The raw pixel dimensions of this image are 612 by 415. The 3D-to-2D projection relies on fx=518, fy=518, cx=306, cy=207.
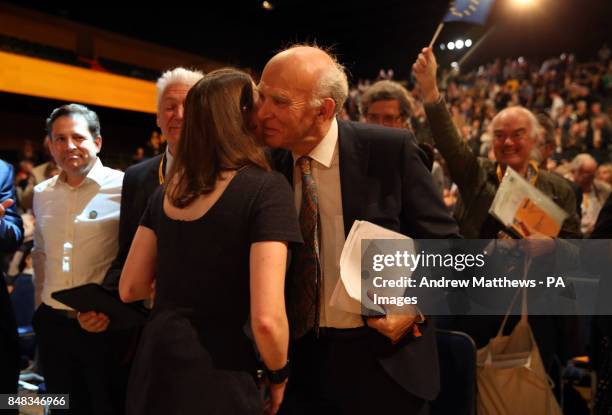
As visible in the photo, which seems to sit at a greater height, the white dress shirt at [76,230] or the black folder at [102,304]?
the white dress shirt at [76,230]

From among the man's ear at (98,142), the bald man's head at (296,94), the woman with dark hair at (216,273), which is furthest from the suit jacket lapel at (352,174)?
the man's ear at (98,142)

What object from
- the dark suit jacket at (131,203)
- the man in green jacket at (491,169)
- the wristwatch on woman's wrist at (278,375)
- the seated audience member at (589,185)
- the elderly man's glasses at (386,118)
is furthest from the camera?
the seated audience member at (589,185)

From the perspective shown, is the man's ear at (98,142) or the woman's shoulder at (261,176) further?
the man's ear at (98,142)

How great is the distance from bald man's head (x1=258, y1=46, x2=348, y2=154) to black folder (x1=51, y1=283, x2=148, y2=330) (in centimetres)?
75

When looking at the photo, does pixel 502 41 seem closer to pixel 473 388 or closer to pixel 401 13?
pixel 401 13

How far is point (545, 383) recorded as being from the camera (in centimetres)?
178

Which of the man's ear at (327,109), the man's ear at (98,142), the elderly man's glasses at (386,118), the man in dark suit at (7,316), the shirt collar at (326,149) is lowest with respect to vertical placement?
the man in dark suit at (7,316)

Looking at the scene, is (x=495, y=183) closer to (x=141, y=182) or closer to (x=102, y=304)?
(x=141, y=182)

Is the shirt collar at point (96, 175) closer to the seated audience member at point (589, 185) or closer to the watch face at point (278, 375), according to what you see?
the watch face at point (278, 375)

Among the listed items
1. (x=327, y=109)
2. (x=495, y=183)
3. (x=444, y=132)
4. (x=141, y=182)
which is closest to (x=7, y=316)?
(x=141, y=182)

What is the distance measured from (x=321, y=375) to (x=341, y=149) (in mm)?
644

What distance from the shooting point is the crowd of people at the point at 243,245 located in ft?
3.87

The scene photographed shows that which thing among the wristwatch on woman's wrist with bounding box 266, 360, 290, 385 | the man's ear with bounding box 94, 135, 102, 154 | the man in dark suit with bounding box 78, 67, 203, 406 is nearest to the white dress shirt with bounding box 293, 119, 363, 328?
the wristwatch on woman's wrist with bounding box 266, 360, 290, 385

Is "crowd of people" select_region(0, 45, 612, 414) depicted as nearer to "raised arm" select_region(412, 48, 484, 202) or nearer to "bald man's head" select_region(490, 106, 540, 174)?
"raised arm" select_region(412, 48, 484, 202)
